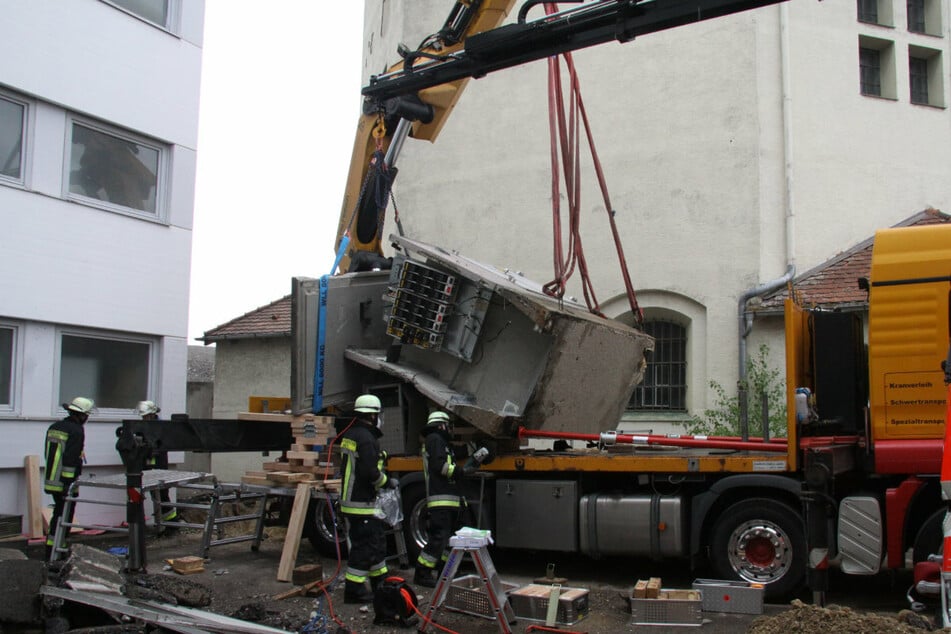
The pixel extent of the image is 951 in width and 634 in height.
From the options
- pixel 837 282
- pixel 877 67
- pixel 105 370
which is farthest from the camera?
pixel 877 67

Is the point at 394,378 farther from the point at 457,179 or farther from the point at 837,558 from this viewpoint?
the point at 457,179

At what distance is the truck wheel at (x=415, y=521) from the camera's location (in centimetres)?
937

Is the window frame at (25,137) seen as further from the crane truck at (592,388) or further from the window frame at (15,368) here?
the crane truck at (592,388)

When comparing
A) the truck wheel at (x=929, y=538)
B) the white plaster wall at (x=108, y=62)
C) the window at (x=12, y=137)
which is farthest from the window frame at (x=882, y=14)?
the window at (x=12, y=137)

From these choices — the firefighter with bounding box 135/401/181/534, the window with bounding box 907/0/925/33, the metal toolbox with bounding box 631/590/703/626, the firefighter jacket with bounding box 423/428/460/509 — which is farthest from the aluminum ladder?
the window with bounding box 907/0/925/33

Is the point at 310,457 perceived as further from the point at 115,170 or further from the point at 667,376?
the point at 667,376

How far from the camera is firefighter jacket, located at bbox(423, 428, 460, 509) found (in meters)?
8.37

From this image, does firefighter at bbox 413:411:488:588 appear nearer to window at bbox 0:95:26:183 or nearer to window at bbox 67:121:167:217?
window at bbox 67:121:167:217

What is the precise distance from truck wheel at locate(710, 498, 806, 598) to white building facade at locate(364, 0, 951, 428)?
7.13m

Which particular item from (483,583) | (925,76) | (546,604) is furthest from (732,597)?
(925,76)

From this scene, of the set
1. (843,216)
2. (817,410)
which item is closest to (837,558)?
(817,410)

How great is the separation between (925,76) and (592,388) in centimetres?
1166

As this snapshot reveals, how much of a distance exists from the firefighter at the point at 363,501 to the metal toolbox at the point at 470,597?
66 cm

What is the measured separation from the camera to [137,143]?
1243 cm
